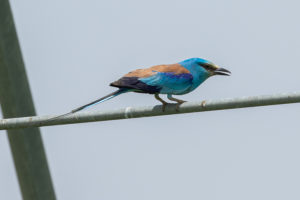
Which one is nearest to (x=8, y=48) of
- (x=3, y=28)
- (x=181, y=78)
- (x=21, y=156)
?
(x=3, y=28)

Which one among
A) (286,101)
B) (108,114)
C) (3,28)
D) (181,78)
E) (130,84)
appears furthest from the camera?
(181,78)

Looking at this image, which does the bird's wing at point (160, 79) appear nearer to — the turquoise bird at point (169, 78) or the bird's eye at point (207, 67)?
the turquoise bird at point (169, 78)

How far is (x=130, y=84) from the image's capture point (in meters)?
7.33

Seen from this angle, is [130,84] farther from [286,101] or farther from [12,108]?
[286,101]

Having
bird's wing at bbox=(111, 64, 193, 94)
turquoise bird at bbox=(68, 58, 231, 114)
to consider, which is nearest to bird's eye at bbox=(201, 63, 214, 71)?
turquoise bird at bbox=(68, 58, 231, 114)

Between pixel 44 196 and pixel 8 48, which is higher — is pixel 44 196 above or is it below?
below

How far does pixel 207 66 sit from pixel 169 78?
608 mm

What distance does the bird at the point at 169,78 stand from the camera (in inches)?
290

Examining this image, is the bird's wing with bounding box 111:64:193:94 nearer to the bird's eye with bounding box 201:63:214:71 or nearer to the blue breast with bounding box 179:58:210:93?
the blue breast with bounding box 179:58:210:93

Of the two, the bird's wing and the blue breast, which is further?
the blue breast

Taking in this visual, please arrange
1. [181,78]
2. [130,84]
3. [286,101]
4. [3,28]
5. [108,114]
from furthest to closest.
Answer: [181,78] < [130,84] < [3,28] < [108,114] < [286,101]

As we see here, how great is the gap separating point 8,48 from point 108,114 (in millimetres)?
1219

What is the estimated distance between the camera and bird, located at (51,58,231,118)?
290 inches

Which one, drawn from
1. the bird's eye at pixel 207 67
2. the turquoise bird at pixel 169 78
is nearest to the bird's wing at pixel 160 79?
the turquoise bird at pixel 169 78
